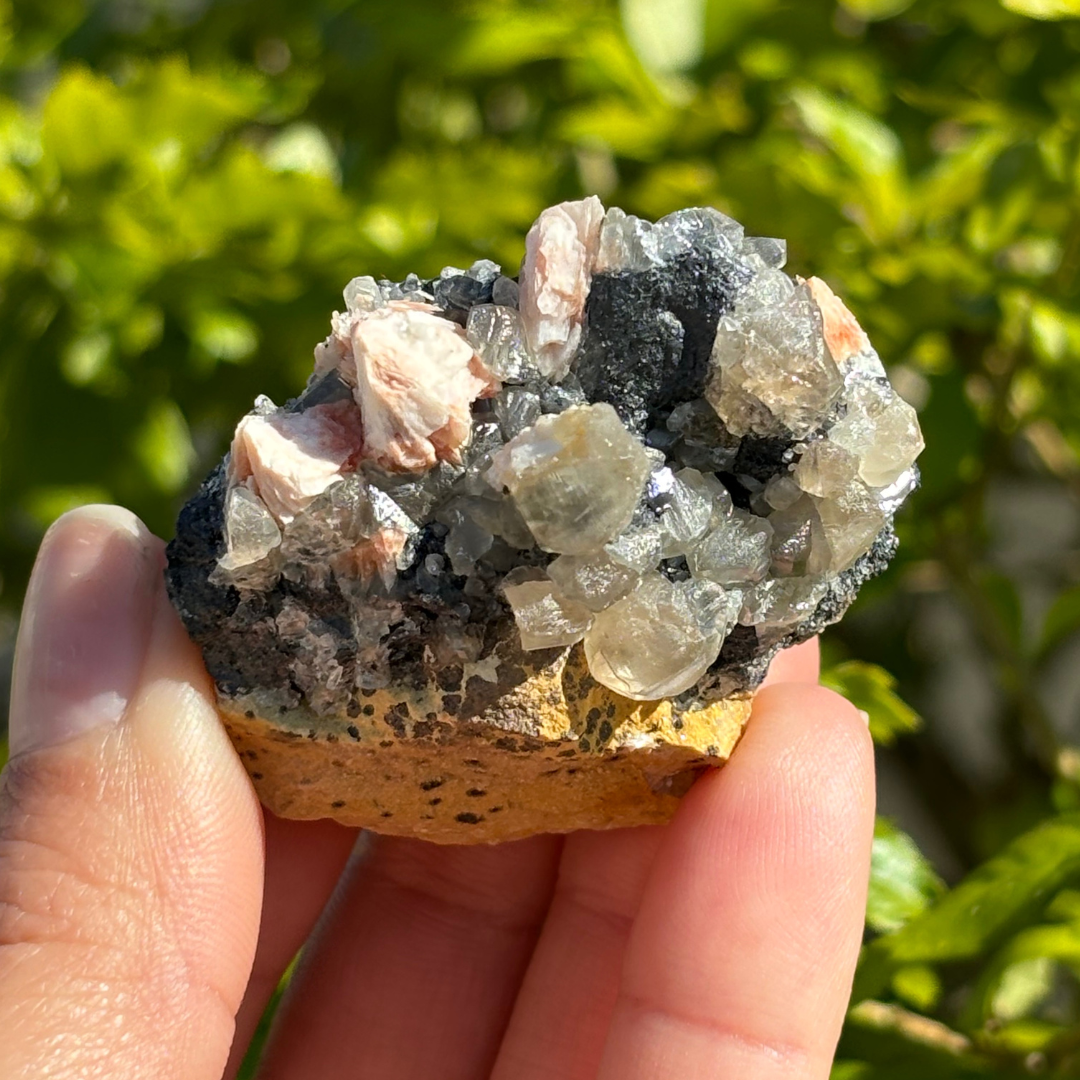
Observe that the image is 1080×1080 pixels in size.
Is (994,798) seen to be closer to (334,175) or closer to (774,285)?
(334,175)

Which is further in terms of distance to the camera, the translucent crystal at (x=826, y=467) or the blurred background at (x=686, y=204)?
the blurred background at (x=686, y=204)

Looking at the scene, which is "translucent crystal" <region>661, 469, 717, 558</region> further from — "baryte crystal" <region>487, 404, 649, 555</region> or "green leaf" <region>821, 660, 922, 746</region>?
"green leaf" <region>821, 660, 922, 746</region>

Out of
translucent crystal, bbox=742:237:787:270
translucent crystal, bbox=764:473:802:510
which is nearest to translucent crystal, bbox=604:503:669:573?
translucent crystal, bbox=764:473:802:510

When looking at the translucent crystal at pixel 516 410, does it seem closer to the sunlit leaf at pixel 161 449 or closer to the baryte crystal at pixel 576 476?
the baryte crystal at pixel 576 476

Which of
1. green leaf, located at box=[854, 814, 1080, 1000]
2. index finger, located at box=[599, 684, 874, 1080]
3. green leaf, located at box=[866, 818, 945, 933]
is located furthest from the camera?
green leaf, located at box=[866, 818, 945, 933]

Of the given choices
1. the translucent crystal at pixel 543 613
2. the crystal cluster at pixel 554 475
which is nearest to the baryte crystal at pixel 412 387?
the crystal cluster at pixel 554 475

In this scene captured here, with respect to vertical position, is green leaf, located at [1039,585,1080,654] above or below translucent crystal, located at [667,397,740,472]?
below

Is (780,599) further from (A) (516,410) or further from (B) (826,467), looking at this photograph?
(A) (516,410)
